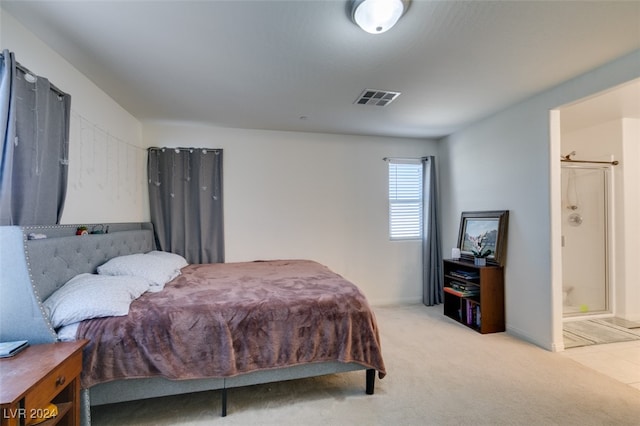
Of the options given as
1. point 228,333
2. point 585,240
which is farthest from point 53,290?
point 585,240

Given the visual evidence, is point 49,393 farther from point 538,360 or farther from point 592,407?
point 538,360

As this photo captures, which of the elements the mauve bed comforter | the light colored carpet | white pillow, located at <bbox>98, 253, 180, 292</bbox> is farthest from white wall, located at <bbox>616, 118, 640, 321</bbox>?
white pillow, located at <bbox>98, 253, 180, 292</bbox>

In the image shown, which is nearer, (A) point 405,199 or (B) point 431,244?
(B) point 431,244

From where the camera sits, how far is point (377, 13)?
1.60m

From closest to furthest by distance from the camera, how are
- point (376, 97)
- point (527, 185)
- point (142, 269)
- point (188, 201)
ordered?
point (142, 269), point (376, 97), point (527, 185), point (188, 201)

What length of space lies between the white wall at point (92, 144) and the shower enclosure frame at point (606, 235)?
5.23m

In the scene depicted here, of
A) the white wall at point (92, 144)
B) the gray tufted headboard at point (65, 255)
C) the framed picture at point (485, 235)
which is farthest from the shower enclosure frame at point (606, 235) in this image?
the white wall at point (92, 144)

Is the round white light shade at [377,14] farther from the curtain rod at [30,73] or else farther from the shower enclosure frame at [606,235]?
Answer: the shower enclosure frame at [606,235]

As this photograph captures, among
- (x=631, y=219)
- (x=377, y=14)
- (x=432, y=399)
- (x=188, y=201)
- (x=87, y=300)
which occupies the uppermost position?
(x=377, y=14)

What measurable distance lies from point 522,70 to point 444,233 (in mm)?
2540

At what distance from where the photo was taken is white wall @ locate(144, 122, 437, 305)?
3848 millimetres

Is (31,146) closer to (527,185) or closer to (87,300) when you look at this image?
(87,300)

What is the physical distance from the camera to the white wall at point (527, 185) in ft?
8.77

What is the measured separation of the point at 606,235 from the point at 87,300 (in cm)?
539
